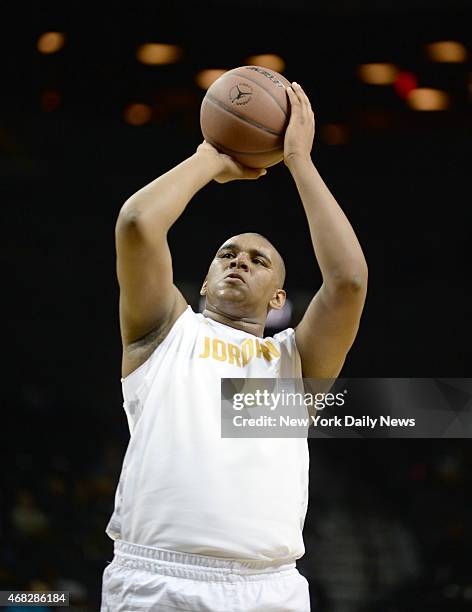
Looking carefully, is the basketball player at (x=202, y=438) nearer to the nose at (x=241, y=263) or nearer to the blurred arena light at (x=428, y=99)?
the nose at (x=241, y=263)

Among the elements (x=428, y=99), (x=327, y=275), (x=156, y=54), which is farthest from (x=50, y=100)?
(x=327, y=275)

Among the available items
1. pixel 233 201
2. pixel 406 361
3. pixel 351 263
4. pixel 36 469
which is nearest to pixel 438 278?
pixel 406 361

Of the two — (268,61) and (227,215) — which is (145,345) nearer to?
(227,215)

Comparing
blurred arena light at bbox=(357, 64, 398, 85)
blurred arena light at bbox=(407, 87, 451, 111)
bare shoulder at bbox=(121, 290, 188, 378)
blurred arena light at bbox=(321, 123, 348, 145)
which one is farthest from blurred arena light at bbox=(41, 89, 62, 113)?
bare shoulder at bbox=(121, 290, 188, 378)

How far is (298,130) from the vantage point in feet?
10.6

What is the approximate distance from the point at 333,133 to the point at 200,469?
20.7 ft

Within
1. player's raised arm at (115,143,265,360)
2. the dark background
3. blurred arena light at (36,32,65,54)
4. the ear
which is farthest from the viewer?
blurred arena light at (36,32,65,54)

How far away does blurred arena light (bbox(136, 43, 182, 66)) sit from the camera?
8.70 metres

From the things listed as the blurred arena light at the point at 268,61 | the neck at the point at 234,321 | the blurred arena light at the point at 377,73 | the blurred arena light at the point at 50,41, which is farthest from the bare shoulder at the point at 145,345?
the blurred arena light at the point at 377,73

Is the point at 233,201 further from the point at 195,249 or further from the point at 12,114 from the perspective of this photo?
the point at 12,114

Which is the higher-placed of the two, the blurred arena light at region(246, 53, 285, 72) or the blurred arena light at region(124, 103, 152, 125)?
the blurred arena light at region(246, 53, 285, 72)

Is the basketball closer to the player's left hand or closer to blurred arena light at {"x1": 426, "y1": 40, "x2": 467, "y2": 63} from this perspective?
the player's left hand

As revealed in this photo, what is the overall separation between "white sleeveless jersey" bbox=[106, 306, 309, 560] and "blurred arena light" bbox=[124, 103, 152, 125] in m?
5.91

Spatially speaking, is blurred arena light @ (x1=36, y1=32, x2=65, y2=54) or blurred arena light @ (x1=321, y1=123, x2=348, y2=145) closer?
blurred arena light @ (x1=36, y1=32, x2=65, y2=54)
